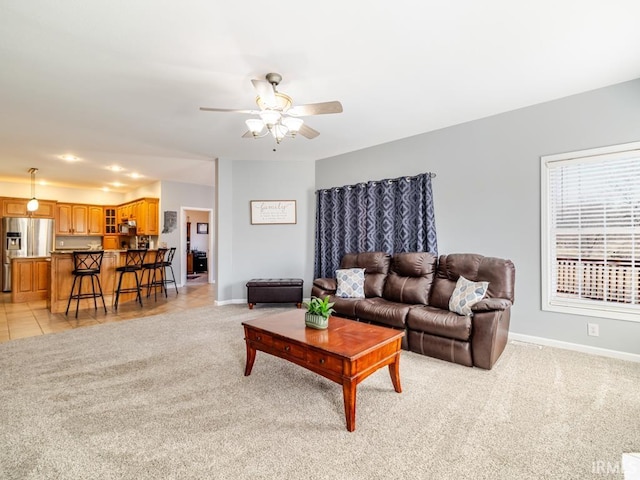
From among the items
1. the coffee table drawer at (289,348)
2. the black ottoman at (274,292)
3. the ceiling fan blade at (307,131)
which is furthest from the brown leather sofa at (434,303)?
the ceiling fan blade at (307,131)

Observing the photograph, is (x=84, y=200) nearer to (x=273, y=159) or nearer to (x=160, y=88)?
(x=273, y=159)

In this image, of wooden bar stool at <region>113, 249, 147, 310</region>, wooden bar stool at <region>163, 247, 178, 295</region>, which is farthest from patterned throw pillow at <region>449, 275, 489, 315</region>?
wooden bar stool at <region>163, 247, 178, 295</region>

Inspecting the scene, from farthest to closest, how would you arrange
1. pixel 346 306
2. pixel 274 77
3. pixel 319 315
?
1. pixel 346 306
2. pixel 274 77
3. pixel 319 315

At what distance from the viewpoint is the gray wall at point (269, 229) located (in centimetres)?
576

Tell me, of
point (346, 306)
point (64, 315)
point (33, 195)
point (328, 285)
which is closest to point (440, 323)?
point (346, 306)

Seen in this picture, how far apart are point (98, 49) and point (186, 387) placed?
2.75 metres

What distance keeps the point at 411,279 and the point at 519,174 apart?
173 centimetres

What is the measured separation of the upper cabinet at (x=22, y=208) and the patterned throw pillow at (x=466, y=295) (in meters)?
9.00

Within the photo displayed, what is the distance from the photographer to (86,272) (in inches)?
198

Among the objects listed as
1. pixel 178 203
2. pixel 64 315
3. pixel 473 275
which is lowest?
pixel 64 315

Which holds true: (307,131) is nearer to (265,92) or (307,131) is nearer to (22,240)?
(265,92)

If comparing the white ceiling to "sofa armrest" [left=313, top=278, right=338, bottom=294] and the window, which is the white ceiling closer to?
the window

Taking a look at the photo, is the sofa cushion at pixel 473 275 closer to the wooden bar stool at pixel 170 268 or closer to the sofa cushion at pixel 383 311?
the sofa cushion at pixel 383 311

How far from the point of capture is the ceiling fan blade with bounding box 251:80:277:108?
2.30 metres
